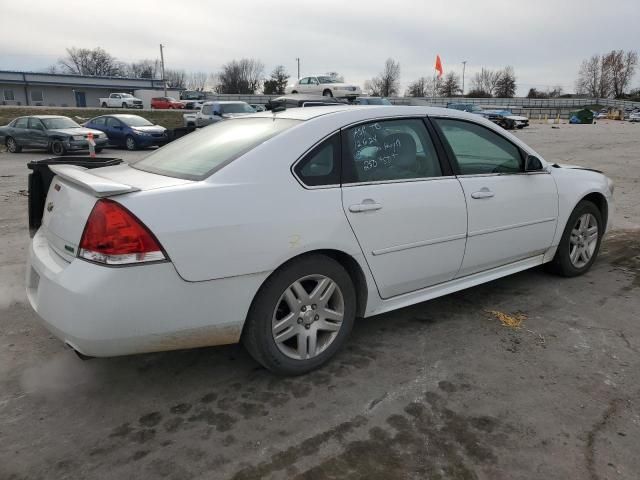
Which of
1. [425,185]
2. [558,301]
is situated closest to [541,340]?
[558,301]

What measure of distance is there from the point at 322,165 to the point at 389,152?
0.56 m

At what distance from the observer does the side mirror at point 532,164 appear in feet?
13.1

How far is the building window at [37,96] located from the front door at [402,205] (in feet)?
243

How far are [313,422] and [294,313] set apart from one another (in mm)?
607

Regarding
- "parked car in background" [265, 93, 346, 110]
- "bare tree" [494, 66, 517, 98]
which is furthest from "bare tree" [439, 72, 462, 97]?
"parked car in background" [265, 93, 346, 110]

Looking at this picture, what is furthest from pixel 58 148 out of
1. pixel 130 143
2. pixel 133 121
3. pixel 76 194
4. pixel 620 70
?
pixel 620 70

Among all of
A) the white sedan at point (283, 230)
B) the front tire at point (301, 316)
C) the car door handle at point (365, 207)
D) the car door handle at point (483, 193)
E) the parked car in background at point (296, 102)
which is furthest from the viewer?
the parked car in background at point (296, 102)

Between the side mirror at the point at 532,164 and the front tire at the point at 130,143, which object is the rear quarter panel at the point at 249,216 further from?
the front tire at the point at 130,143

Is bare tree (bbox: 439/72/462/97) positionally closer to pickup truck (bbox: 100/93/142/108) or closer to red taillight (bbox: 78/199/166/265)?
pickup truck (bbox: 100/93/142/108)

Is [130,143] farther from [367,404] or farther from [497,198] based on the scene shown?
[367,404]

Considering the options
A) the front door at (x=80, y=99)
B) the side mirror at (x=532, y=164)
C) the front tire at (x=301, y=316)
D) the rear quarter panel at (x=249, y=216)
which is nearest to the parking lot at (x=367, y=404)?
the front tire at (x=301, y=316)

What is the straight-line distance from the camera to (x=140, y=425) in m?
2.57

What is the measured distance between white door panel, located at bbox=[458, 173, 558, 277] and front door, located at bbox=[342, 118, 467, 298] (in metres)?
0.14

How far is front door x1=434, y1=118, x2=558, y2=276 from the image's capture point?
142 inches
